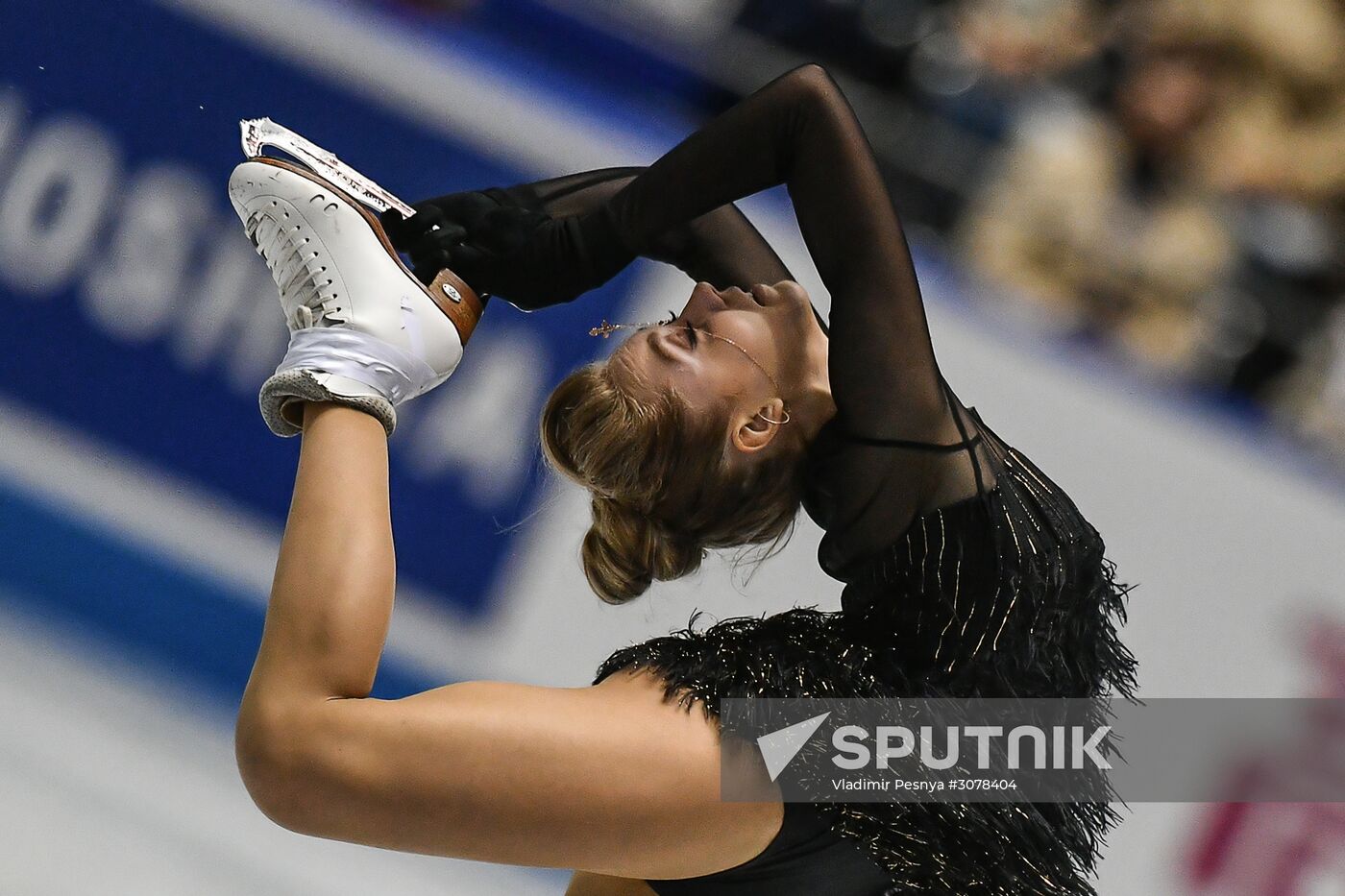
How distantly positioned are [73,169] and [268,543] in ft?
2.04

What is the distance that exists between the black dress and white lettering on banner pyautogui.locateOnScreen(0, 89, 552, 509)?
67 centimetres

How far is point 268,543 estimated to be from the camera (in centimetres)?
174

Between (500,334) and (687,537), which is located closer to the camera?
(687,537)

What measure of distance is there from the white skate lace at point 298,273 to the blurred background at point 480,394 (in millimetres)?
643

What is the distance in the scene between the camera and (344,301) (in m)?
1.05

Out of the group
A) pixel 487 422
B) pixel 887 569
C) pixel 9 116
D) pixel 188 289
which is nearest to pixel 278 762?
pixel 887 569

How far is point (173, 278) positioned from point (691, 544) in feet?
3.31

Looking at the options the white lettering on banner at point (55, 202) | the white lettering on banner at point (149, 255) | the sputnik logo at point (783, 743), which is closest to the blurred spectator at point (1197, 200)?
the sputnik logo at point (783, 743)

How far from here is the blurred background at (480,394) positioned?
1.65 metres

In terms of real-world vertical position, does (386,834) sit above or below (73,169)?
below

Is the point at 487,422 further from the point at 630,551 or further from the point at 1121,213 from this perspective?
the point at 1121,213

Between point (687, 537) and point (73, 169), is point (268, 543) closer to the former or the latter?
point (73, 169)

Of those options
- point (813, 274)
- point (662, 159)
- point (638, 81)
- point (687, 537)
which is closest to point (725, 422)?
point (687, 537)

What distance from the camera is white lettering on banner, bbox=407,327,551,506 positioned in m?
1.74
